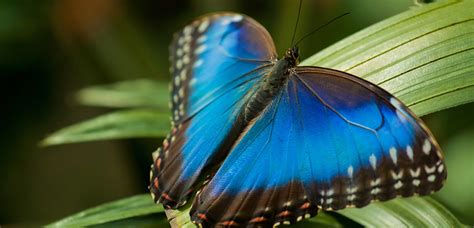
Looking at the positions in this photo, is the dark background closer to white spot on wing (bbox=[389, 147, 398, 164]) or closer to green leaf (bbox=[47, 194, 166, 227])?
green leaf (bbox=[47, 194, 166, 227])

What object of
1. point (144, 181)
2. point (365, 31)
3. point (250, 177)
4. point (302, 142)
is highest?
point (365, 31)

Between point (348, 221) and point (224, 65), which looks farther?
point (224, 65)

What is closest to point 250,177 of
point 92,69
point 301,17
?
point 301,17

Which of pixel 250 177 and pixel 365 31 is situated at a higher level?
pixel 365 31

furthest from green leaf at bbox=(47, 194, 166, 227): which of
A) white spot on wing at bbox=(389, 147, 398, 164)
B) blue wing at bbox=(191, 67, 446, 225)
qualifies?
white spot on wing at bbox=(389, 147, 398, 164)

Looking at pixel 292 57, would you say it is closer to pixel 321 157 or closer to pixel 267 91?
pixel 267 91

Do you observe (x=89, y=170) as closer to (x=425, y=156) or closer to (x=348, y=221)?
(x=348, y=221)

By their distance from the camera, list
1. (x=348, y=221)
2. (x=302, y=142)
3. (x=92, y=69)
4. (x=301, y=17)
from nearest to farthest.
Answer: (x=302, y=142)
(x=348, y=221)
(x=301, y=17)
(x=92, y=69)

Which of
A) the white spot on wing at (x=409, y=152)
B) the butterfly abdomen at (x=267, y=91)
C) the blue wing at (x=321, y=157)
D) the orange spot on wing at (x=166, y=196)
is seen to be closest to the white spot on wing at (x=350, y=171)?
the blue wing at (x=321, y=157)
